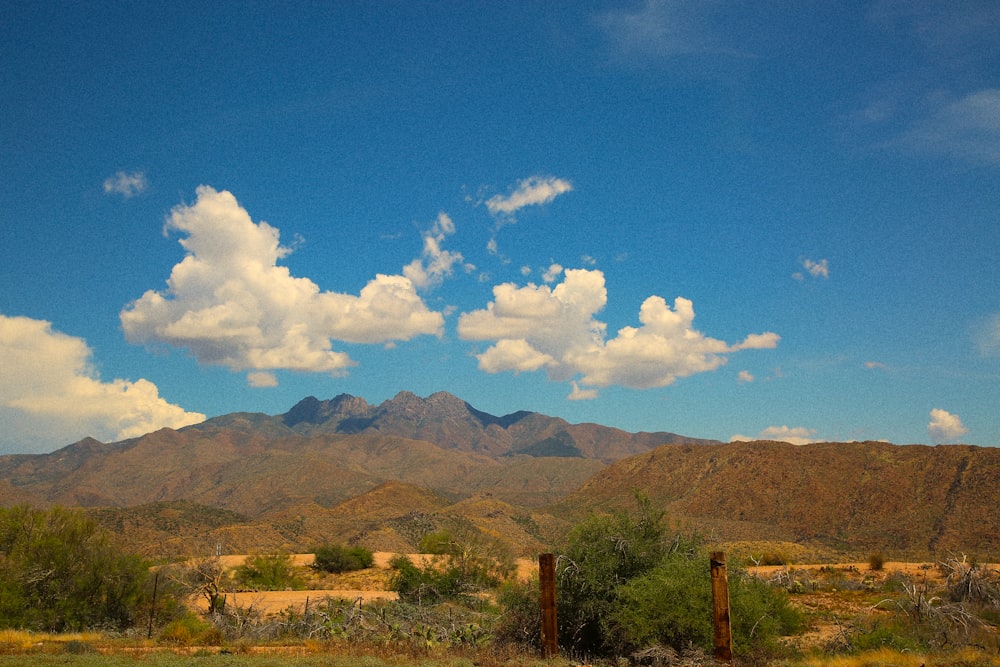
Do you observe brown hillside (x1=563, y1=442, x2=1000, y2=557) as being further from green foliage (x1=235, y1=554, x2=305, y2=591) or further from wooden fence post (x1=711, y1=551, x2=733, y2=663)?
wooden fence post (x1=711, y1=551, x2=733, y2=663)

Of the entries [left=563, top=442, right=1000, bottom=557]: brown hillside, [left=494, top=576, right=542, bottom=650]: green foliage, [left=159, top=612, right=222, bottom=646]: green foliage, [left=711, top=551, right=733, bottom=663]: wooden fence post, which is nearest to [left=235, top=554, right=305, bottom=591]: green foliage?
[left=159, top=612, right=222, bottom=646]: green foliage

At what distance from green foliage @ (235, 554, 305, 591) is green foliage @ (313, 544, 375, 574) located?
427 cm

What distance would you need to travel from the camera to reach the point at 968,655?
1352 centimetres

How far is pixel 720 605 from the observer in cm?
1278

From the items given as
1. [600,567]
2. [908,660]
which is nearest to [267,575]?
[600,567]

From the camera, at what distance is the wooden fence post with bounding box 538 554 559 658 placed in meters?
13.4

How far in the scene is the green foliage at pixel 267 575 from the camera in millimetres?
34844

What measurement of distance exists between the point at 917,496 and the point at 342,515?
7231cm

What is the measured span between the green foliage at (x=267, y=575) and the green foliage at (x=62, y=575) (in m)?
14.2

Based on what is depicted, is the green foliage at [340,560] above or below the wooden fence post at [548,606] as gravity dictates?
below

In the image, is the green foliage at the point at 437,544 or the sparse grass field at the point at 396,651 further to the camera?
the green foliage at the point at 437,544

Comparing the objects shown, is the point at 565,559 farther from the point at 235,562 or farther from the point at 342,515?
the point at 342,515

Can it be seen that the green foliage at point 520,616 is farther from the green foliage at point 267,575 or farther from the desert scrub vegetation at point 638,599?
the green foliage at point 267,575

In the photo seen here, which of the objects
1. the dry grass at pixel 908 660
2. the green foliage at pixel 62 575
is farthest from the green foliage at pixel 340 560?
the dry grass at pixel 908 660
